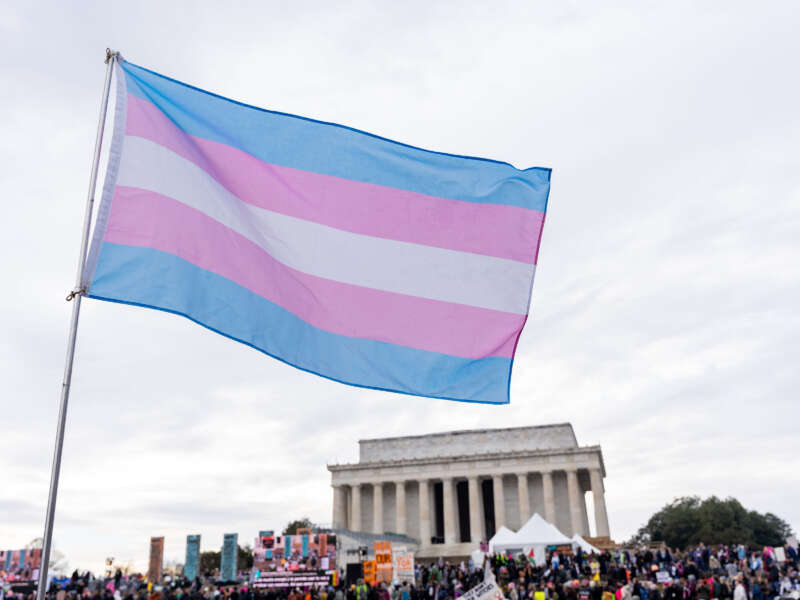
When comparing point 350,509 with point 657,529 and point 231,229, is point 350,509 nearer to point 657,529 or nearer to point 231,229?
point 657,529

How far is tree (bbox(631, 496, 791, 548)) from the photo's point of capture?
84438 mm

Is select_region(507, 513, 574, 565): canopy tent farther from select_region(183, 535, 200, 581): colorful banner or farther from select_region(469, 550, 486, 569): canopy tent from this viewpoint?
select_region(183, 535, 200, 581): colorful banner

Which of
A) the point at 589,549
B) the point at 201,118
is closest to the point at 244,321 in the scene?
the point at 201,118

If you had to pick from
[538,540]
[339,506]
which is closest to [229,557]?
[538,540]

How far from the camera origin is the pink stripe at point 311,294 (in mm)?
6633

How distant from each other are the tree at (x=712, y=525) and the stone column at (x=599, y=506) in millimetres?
14319

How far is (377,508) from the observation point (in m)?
85.4

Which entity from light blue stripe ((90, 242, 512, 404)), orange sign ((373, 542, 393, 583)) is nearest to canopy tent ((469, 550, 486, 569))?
orange sign ((373, 542, 393, 583))

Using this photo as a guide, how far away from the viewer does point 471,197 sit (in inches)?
337

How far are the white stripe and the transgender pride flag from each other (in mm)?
15

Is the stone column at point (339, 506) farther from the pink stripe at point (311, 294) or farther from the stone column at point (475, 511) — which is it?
the pink stripe at point (311, 294)

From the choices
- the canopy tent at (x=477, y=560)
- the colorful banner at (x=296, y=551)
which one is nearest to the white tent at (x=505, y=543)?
the canopy tent at (x=477, y=560)

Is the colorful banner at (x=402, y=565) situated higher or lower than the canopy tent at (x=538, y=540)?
lower

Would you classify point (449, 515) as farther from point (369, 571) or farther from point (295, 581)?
point (369, 571)
